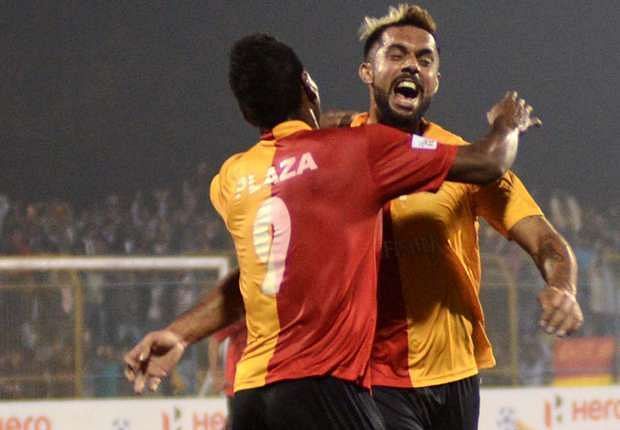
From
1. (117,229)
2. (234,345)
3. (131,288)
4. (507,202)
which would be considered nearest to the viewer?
(507,202)

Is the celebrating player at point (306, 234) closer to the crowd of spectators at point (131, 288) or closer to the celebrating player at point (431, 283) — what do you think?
the celebrating player at point (431, 283)

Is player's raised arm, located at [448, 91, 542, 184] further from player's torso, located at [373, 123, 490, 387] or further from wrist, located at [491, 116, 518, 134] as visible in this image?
player's torso, located at [373, 123, 490, 387]

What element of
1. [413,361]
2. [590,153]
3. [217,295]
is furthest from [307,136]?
[590,153]

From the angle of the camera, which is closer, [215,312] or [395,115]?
[215,312]

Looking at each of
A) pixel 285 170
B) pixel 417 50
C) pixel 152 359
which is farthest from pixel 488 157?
pixel 152 359

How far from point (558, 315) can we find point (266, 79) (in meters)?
0.87

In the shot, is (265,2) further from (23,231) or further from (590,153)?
(23,231)

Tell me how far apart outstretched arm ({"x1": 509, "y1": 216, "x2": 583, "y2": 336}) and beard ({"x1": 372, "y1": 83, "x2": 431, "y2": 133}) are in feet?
1.38

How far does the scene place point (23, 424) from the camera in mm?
8211

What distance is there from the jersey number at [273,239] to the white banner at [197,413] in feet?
17.7

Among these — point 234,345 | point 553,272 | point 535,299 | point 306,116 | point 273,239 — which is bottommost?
point 535,299

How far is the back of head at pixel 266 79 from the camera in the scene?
3178 mm

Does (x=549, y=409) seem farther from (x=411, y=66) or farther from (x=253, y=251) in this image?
(x=253, y=251)

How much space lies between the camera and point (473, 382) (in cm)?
375
